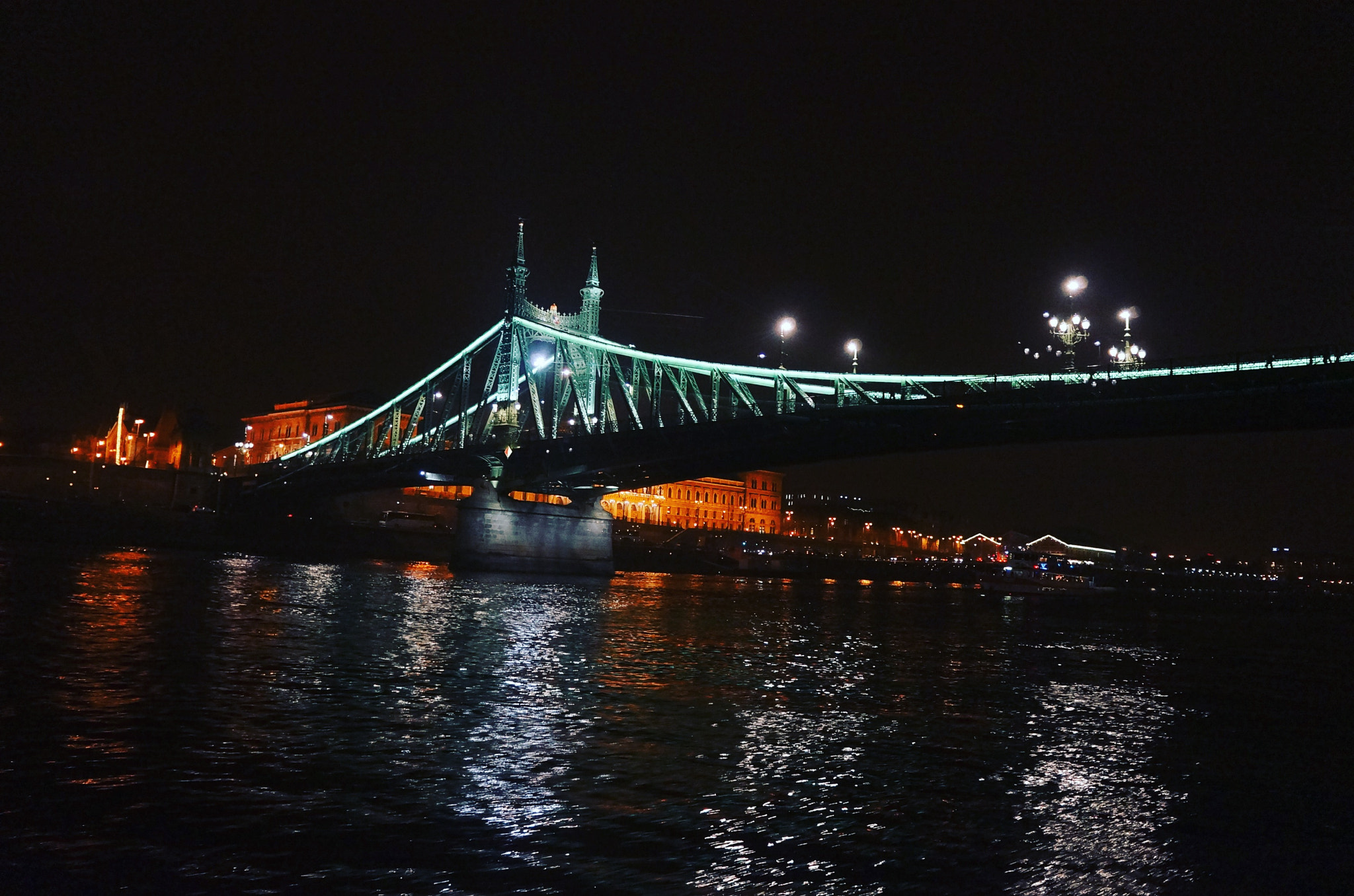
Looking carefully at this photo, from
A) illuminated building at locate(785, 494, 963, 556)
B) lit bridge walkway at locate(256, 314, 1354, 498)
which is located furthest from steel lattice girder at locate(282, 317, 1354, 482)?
illuminated building at locate(785, 494, 963, 556)

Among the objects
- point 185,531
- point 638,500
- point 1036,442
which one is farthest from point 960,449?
point 638,500

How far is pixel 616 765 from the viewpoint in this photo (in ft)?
40.1

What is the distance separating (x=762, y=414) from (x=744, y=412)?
27.7 feet

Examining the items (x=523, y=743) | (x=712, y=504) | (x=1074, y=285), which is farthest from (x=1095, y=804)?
(x=712, y=504)

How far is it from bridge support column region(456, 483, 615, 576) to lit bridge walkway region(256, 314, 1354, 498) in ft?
5.04

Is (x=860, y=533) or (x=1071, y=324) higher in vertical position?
(x=1071, y=324)

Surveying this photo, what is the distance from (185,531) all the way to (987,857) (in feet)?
255

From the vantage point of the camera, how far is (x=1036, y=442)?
46.0m

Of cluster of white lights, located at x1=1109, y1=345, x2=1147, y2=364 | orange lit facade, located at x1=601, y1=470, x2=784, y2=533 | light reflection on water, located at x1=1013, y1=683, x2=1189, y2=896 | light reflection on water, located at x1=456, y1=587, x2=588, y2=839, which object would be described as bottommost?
light reflection on water, located at x1=1013, y1=683, x2=1189, y2=896

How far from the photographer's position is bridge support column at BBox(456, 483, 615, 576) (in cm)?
6512

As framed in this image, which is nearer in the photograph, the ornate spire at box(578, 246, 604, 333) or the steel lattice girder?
the steel lattice girder

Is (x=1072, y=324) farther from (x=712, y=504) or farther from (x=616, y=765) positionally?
(x=712, y=504)

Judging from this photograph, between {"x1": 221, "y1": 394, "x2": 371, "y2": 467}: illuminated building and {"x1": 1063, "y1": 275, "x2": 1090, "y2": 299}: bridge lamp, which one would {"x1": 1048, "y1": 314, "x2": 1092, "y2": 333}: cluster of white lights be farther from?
{"x1": 221, "y1": 394, "x2": 371, "y2": 467}: illuminated building

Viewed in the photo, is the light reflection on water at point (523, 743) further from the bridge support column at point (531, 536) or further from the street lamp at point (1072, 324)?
the bridge support column at point (531, 536)
